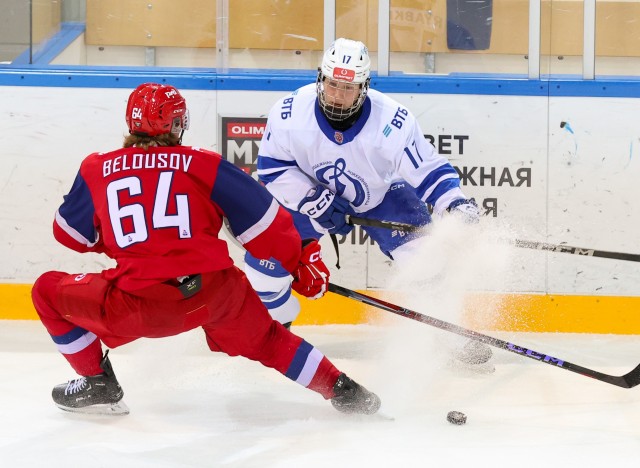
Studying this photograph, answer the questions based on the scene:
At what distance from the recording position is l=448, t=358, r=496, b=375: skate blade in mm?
3459

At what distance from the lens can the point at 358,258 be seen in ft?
13.5

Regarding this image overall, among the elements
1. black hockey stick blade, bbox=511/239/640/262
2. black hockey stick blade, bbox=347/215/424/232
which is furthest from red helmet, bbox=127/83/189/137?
black hockey stick blade, bbox=511/239/640/262

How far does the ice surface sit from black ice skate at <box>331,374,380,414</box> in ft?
0.11

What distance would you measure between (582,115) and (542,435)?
1745mm

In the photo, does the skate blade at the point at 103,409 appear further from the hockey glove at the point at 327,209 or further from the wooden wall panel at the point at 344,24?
the wooden wall panel at the point at 344,24

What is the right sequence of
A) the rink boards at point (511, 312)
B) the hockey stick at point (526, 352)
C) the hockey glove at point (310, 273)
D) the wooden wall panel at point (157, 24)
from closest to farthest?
1. the hockey glove at point (310, 273)
2. the hockey stick at point (526, 352)
3. the rink boards at point (511, 312)
4. the wooden wall panel at point (157, 24)

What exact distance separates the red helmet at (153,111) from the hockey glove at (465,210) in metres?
1.09

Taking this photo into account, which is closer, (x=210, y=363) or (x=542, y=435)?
(x=542, y=435)

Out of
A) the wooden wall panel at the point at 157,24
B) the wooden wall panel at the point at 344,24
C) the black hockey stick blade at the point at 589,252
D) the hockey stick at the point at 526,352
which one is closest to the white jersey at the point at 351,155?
the black hockey stick blade at the point at 589,252

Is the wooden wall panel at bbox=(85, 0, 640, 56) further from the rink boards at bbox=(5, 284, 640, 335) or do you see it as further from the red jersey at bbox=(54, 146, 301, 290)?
the red jersey at bbox=(54, 146, 301, 290)

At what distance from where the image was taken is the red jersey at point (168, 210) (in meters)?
2.47

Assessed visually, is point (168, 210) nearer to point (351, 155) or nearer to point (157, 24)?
point (351, 155)

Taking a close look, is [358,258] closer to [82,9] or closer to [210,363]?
[210,363]

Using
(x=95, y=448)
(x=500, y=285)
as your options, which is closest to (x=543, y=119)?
(x=500, y=285)
